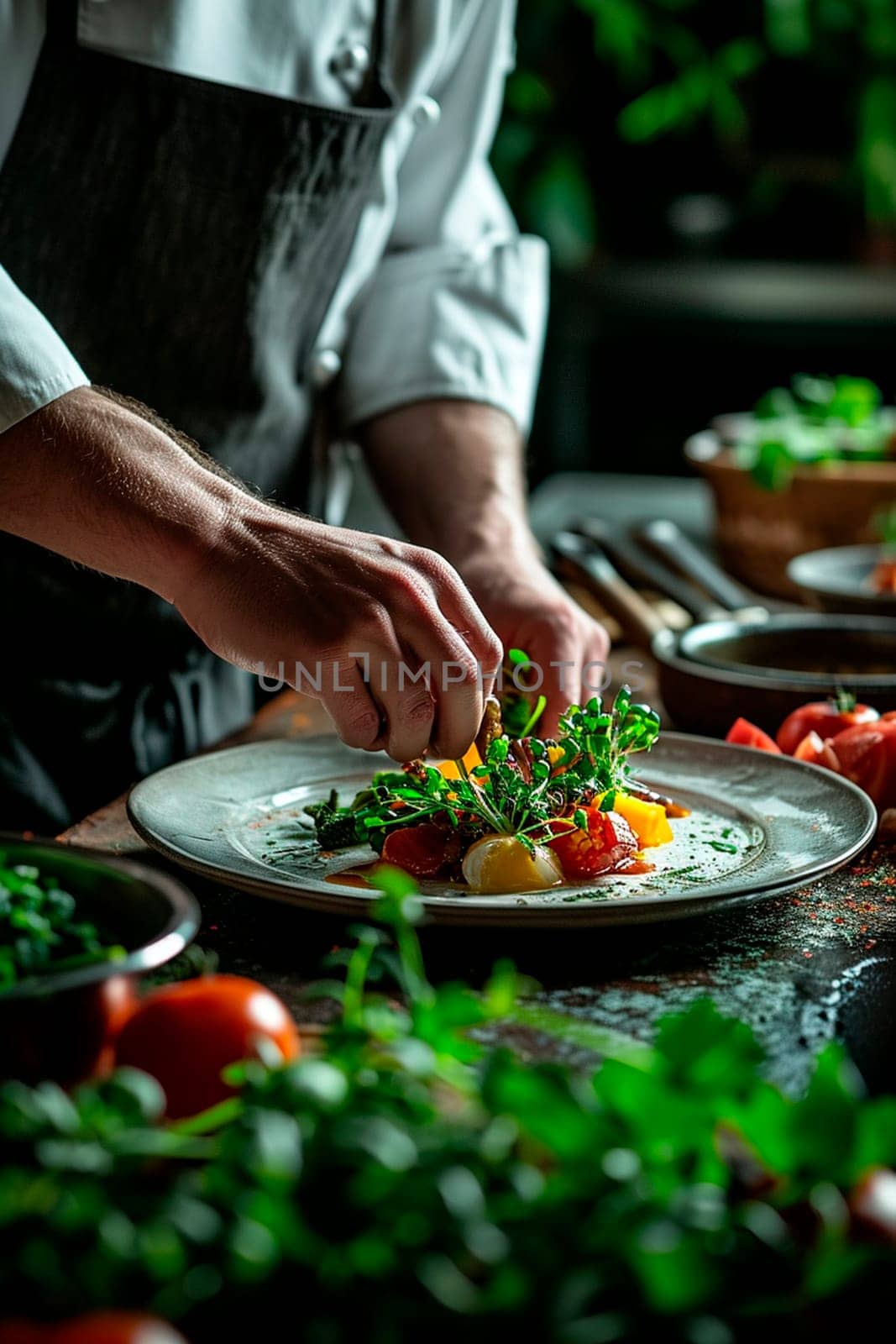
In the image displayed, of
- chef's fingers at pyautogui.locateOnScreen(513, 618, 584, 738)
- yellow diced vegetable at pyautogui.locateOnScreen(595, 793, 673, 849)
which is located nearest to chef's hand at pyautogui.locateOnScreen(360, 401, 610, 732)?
chef's fingers at pyautogui.locateOnScreen(513, 618, 584, 738)

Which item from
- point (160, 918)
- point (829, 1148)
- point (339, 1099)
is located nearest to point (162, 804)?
point (160, 918)

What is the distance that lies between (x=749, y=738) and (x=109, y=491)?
71 cm

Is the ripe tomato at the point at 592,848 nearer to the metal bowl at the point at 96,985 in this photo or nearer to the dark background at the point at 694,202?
the metal bowl at the point at 96,985

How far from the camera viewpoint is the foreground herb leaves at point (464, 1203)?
0.56 meters

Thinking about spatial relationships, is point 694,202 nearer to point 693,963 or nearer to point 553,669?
point 553,669

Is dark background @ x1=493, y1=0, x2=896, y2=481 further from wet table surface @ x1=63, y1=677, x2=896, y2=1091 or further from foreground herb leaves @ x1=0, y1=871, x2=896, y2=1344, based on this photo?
foreground herb leaves @ x1=0, y1=871, x2=896, y2=1344

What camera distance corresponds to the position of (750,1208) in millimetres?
629

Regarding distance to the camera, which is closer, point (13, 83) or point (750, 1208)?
point (750, 1208)

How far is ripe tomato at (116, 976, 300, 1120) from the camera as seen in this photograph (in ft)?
2.41

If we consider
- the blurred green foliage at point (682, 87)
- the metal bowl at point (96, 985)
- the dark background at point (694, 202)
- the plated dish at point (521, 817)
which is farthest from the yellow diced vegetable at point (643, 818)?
the blurred green foliage at point (682, 87)

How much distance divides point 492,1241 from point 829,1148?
15cm

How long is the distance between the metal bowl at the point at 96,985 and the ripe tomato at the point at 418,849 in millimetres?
350

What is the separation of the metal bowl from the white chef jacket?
1.03 meters

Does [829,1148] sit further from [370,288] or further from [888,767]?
[370,288]
